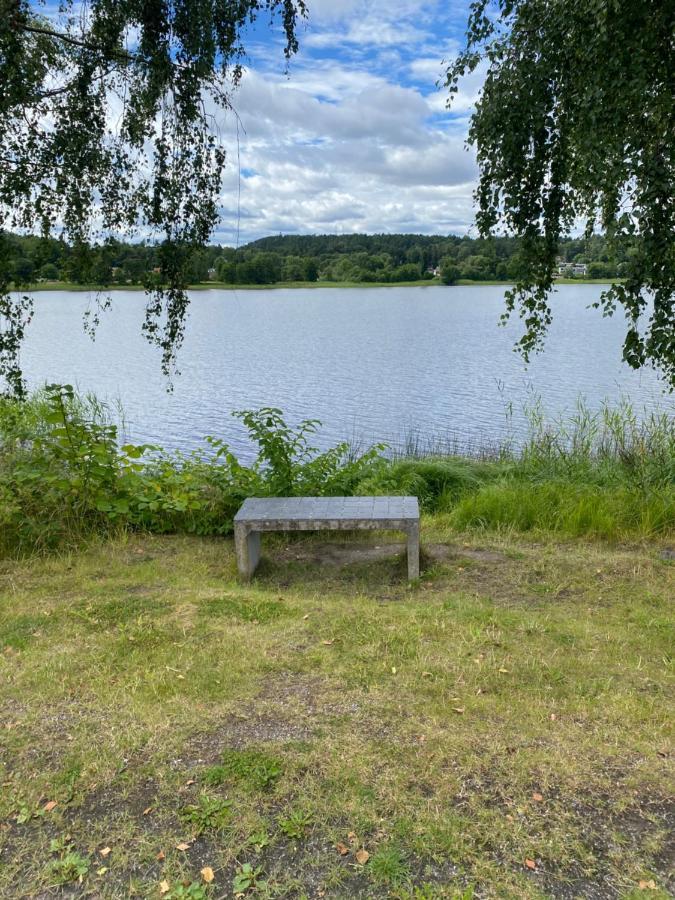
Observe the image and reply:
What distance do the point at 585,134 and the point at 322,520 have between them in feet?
8.85

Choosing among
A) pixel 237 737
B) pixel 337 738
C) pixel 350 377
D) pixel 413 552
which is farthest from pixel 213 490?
pixel 350 377

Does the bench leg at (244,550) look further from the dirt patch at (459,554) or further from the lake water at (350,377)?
the lake water at (350,377)

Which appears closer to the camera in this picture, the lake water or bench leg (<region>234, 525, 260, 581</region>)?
bench leg (<region>234, 525, 260, 581</region>)

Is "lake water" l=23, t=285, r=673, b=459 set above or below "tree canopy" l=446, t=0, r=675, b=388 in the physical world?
below

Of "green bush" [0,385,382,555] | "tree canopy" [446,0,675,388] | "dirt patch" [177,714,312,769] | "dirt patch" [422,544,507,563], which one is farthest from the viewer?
"green bush" [0,385,382,555]

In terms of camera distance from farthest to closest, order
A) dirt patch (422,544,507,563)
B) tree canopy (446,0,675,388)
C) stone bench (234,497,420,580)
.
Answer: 1. dirt patch (422,544,507,563)
2. stone bench (234,497,420,580)
3. tree canopy (446,0,675,388)

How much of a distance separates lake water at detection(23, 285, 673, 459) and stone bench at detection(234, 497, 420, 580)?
2.45 m

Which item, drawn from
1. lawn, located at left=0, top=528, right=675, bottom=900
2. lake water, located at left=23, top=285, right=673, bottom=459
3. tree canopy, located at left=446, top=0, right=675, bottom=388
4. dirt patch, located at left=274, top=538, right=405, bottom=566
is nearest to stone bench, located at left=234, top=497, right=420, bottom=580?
lawn, located at left=0, top=528, right=675, bottom=900

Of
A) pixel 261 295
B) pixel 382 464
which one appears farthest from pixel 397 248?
pixel 382 464

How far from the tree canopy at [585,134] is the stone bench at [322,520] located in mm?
1558

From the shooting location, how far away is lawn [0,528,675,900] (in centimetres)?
228

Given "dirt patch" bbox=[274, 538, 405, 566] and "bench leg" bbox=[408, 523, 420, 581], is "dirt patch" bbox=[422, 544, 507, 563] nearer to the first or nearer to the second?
"dirt patch" bbox=[274, 538, 405, 566]

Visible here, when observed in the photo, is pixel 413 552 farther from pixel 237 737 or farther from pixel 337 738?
pixel 237 737

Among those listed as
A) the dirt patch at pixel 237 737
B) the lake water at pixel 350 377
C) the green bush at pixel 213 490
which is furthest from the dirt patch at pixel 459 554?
the lake water at pixel 350 377
